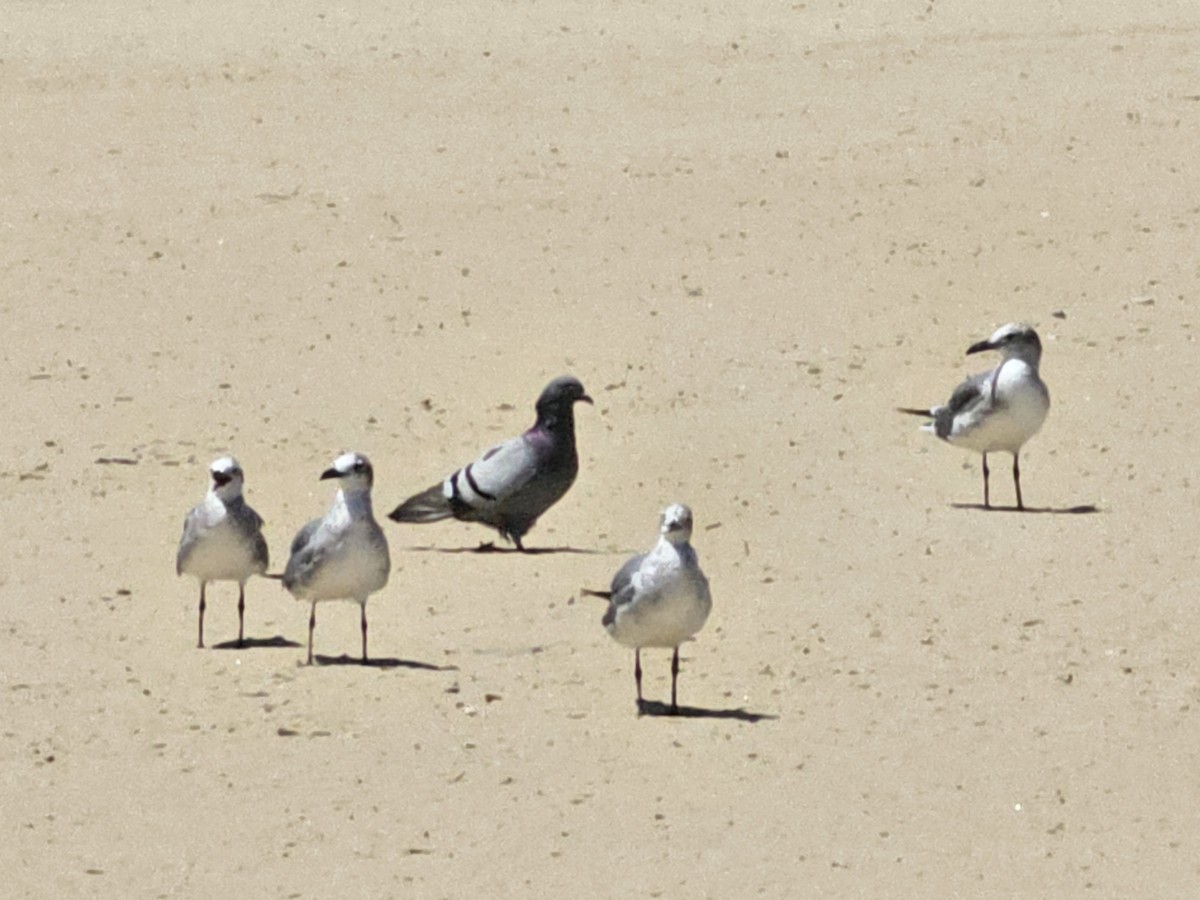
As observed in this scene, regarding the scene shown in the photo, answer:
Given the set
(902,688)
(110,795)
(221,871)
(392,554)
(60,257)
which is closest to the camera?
(221,871)

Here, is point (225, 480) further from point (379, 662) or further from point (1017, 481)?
point (1017, 481)

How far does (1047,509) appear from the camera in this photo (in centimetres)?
1639

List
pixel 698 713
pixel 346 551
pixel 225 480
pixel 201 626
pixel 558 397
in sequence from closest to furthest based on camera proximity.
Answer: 1. pixel 698 713
2. pixel 346 551
3. pixel 225 480
4. pixel 201 626
5. pixel 558 397

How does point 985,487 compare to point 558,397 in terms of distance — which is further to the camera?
point 558,397

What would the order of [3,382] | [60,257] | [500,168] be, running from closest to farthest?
[3,382], [60,257], [500,168]

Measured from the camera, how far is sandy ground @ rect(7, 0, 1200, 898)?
11852 mm

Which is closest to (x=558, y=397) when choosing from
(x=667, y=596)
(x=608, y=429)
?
(x=608, y=429)

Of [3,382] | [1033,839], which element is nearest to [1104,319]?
[3,382]

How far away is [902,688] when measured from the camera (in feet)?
43.9

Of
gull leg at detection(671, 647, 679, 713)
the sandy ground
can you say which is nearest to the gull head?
the sandy ground

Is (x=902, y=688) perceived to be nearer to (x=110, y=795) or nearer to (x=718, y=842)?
(x=718, y=842)

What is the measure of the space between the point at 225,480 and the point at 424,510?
2468 millimetres

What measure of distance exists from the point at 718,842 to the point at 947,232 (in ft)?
33.5

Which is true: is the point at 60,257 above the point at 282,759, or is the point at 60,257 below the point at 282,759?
above
